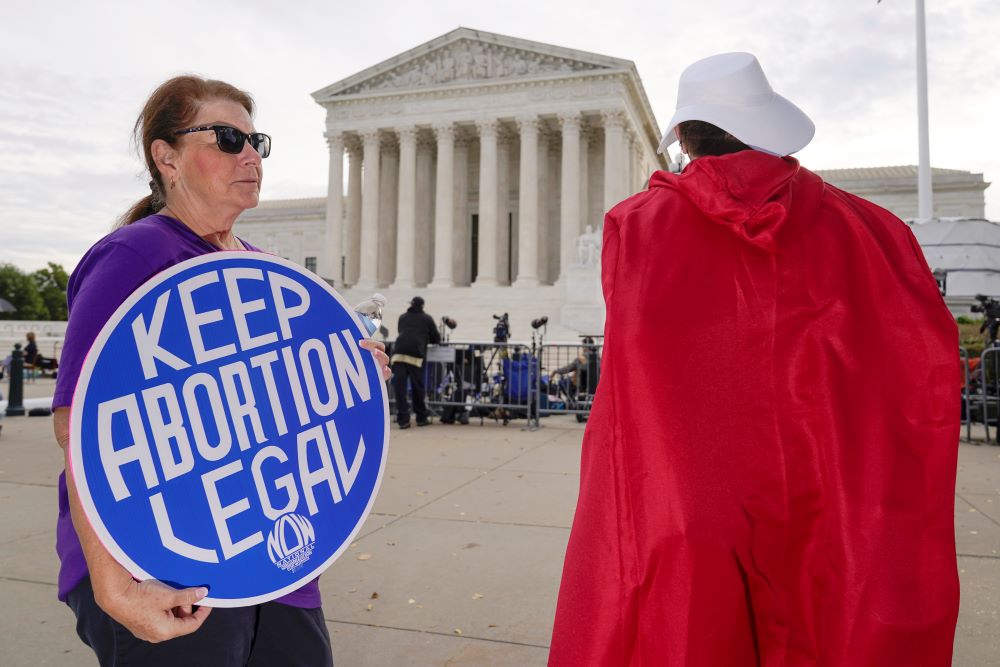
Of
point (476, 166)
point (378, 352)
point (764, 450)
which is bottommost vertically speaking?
point (764, 450)

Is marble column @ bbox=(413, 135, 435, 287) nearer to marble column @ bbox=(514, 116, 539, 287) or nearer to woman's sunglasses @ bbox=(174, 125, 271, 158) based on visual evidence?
marble column @ bbox=(514, 116, 539, 287)

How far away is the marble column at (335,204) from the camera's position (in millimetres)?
42125

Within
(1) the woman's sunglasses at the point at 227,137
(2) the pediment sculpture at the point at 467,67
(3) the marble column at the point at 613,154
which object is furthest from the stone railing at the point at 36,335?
(1) the woman's sunglasses at the point at 227,137

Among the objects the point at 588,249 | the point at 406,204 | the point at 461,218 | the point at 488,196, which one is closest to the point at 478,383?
the point at 588,249

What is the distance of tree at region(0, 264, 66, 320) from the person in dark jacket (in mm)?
71212

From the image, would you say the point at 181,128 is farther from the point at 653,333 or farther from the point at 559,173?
the point at 559,173

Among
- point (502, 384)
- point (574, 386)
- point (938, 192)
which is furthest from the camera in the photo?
point (938, 192)

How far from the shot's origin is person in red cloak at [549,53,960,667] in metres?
1.66

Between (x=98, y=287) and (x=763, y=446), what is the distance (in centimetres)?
148

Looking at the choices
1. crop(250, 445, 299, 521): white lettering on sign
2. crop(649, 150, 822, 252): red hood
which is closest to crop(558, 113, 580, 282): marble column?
crop(649, 150, 822, 252): red hood

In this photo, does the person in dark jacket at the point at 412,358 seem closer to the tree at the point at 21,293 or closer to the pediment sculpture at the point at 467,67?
the pediment sculpture at the point at 467,67

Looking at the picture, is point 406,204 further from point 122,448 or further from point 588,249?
point 122,448

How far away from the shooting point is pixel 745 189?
1.76 metres

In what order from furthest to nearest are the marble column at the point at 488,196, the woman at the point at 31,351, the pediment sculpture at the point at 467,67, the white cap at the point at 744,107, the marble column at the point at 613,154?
the marble column at the point at 488,196, the pediment sculpture at the point at 467,67, the marble column at the point at 613,154, the woman at the point at 31,351, the white cap at the point at 744,107
